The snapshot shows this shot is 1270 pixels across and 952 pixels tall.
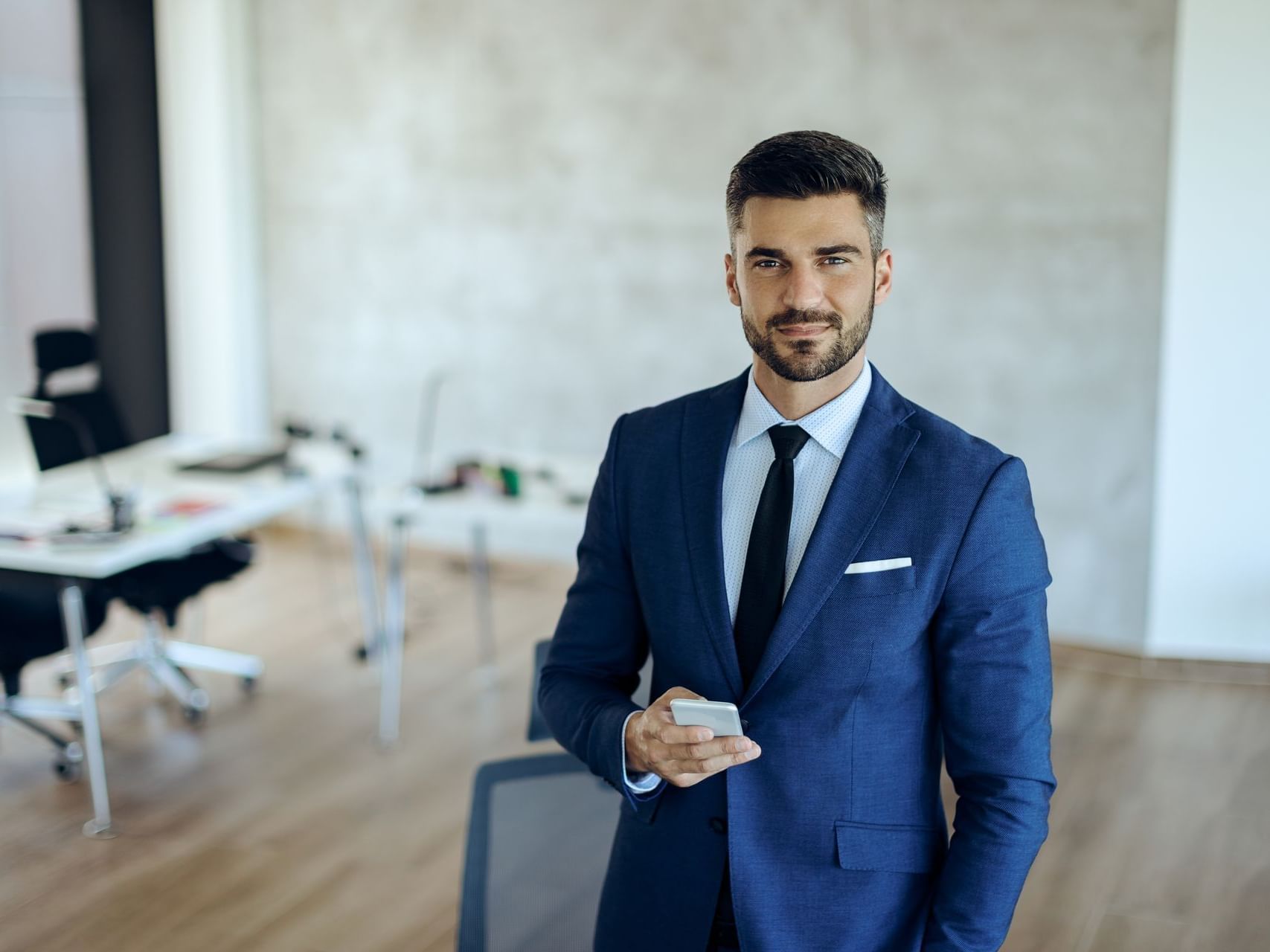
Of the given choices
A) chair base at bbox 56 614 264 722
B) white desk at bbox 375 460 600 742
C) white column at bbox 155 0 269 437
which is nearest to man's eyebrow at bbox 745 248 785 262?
white desk at bbox 375 460 600 742

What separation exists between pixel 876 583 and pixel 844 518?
8 cm

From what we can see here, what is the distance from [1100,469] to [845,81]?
1854 mm

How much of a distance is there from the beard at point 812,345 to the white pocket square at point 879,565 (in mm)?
220

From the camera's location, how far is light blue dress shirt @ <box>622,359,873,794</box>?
5.23 ft

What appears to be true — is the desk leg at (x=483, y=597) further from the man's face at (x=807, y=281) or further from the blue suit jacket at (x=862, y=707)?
the man's face at (x=807, y=281)

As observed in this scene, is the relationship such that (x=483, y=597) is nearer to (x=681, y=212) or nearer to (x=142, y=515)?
(x=142, y=515)

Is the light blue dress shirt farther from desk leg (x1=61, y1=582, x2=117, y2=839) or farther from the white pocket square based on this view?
desk leg (x1=61, y1=582, x2=117, y2=839)

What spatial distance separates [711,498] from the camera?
63.9 inches

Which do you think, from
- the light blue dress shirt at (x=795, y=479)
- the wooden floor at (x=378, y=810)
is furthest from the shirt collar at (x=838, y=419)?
the wooden floor at (x=378, y=810)

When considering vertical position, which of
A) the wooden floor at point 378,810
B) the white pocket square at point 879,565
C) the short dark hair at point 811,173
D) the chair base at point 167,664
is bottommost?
the wooden floor at point 378,810

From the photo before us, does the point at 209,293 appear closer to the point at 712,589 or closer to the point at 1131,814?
the point at 1131,814

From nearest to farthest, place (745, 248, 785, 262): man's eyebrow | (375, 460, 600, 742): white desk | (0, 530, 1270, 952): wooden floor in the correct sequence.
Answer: (745, 248, 785, 262): man's eyebrow < (0, 530, 1270, 952): wooden floor < (375, 460, 600, 742): white desk

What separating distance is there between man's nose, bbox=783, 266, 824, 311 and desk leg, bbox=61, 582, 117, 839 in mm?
3042

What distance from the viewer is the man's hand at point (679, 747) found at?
1.44 m
